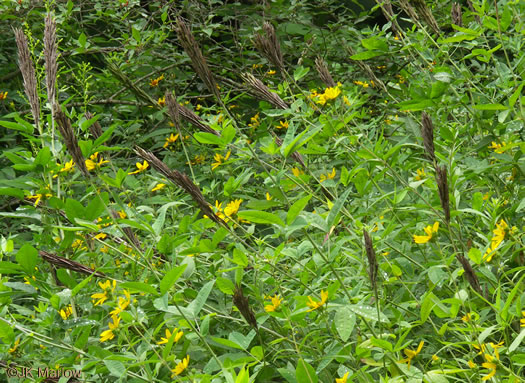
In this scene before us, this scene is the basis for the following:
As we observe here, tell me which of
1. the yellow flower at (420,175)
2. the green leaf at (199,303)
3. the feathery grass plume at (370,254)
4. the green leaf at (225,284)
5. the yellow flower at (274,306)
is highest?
the feathery grass plume at (370,254)

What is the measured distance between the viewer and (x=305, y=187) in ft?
5.18

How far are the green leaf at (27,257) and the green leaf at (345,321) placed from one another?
2.13 feet

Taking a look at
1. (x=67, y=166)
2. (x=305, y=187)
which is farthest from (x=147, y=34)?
(x=305, y=187)

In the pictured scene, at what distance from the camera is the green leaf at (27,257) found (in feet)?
4.41

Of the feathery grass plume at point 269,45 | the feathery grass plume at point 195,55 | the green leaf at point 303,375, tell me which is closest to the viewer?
the green leaf at point 303,375

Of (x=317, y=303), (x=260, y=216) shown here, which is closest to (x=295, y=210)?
(x=260, y=216)

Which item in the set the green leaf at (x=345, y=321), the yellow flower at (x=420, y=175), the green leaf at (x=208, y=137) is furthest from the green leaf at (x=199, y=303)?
the yellow flower at (x=420, y=175)

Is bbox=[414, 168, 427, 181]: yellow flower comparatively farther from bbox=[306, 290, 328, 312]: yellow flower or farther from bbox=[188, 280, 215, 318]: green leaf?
bbox=[188, 280, 215, 318]: green leaf

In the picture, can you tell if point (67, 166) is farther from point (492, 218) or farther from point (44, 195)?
point (492, 218)

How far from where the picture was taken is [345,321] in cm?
114

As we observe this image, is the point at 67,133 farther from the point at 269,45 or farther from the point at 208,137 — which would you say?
the point at 269,45

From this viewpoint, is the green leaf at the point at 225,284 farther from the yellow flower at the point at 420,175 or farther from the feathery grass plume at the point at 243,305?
the yellow flower at the point at 420,175

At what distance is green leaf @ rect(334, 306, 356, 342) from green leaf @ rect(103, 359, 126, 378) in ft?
1.30

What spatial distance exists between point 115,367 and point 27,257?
0.33 m
